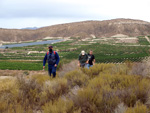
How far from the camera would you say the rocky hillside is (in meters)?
109

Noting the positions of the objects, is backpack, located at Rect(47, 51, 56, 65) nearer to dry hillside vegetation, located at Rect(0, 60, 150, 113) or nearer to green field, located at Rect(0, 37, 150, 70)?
dry hillside vegetation, located at Rect(0, 60, 150, 113)

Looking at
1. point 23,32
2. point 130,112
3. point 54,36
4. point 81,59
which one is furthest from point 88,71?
point 23,32

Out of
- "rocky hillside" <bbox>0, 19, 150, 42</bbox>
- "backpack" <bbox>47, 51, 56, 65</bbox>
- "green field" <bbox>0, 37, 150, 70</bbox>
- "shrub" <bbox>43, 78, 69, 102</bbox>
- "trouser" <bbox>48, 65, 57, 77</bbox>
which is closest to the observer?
"shrub" <bbox>43, 78, 69, 102</bbox>

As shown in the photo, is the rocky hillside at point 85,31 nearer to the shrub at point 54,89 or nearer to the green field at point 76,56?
the green field at point 76,56

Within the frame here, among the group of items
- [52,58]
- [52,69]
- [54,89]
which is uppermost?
[52,58]

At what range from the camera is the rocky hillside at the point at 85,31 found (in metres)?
109

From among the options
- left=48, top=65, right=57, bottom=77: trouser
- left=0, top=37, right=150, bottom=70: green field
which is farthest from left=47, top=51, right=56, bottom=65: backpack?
left=0, top=37, right=150, bottom=70: green field

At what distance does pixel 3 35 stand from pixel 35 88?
117208mm

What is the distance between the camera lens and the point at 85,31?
383 feet

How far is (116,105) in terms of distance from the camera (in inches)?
153

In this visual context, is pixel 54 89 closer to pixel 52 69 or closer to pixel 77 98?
pixel 77 98

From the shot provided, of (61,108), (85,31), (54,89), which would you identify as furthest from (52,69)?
(85,31)

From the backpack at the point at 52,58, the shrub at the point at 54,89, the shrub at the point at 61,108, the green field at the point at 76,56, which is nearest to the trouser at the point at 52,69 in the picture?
the backpack at the point at 52,58

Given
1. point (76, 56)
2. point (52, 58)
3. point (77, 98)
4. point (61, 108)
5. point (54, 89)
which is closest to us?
point (61, 108)
